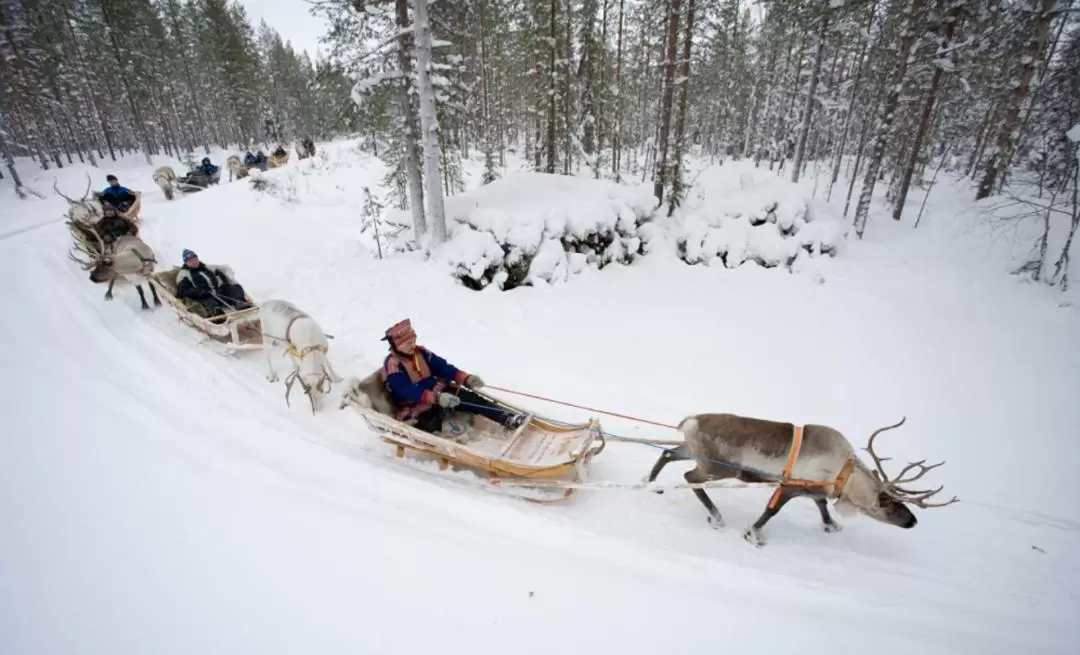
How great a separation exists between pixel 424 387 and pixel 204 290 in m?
5.44

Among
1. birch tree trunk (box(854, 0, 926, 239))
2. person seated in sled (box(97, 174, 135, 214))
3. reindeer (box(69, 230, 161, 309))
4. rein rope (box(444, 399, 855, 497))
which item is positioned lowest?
rein rope (box(444, 399, 855, 497))

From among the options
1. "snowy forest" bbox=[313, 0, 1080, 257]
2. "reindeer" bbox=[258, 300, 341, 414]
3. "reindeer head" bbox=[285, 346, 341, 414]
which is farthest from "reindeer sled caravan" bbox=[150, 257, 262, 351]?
"snowy forest" bbox=[313, 0, 1080, 257]

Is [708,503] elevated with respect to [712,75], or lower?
lower

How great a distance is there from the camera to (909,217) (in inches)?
599

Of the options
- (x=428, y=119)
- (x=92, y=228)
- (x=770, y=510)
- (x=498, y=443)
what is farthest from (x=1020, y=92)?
(x=92, y=228)

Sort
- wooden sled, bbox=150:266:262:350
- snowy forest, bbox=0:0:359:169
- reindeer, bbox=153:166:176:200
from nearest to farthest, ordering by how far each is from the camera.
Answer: wooden sled, bbox=150:266:262:350 → reindeer, bbox=153:166:176:200 → snowy forest, bbox=0:0:359:169

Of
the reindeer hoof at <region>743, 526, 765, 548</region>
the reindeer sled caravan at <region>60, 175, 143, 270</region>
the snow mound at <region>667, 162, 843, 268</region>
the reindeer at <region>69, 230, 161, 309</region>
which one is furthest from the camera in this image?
the snow mound at <region>667, 162, 843, 268</region>

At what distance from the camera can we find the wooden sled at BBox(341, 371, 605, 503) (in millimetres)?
4492

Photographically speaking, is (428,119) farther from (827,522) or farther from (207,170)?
(207,170)

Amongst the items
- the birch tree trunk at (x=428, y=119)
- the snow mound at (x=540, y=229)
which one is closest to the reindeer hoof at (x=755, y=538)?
the snow mound at (x=540, y=229)

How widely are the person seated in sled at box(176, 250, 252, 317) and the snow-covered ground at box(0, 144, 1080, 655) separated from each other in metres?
0.75

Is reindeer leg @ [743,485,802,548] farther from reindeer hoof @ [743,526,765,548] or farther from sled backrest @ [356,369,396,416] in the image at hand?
sled backrest @ [356,369,396,416]

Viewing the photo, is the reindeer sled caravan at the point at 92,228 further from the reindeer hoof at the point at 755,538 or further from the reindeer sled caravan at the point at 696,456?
the reindeer hoof at the point at 755,538

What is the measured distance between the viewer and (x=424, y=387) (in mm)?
5250
